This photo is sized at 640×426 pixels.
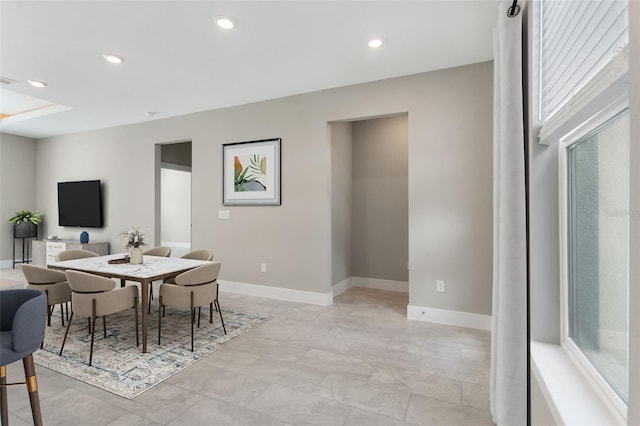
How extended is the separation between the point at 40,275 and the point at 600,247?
4235mm

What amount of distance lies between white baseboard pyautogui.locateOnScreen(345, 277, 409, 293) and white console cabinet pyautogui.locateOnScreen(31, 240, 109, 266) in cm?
471

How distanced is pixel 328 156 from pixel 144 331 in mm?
2835

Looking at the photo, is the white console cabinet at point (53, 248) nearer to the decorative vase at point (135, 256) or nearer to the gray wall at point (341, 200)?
the decorative vase at point (135, 256)

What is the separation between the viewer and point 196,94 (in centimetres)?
436

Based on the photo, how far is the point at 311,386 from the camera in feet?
7.55

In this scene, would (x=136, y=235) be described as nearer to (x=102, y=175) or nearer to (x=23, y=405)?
(x=23, y=405)

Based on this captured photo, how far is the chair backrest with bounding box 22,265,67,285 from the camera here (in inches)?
122

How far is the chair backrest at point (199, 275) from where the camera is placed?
2.96 m

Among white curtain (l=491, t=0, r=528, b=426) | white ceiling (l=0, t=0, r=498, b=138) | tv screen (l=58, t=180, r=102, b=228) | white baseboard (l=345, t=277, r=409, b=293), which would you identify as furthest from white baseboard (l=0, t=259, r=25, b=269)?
white curtain (l=491, t=0, r=528, b=426)

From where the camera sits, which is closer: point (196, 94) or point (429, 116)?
point (429, 116)

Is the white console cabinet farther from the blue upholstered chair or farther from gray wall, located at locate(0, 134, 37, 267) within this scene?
the blue upholstered chair

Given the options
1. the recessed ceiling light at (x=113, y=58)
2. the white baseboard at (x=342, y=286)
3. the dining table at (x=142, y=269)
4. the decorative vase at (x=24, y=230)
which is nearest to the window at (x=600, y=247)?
the dining table at (x=142, y=269)

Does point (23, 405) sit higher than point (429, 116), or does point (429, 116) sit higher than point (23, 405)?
point (429, 116)

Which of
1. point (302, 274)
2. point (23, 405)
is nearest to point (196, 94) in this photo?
point (302, 274)
